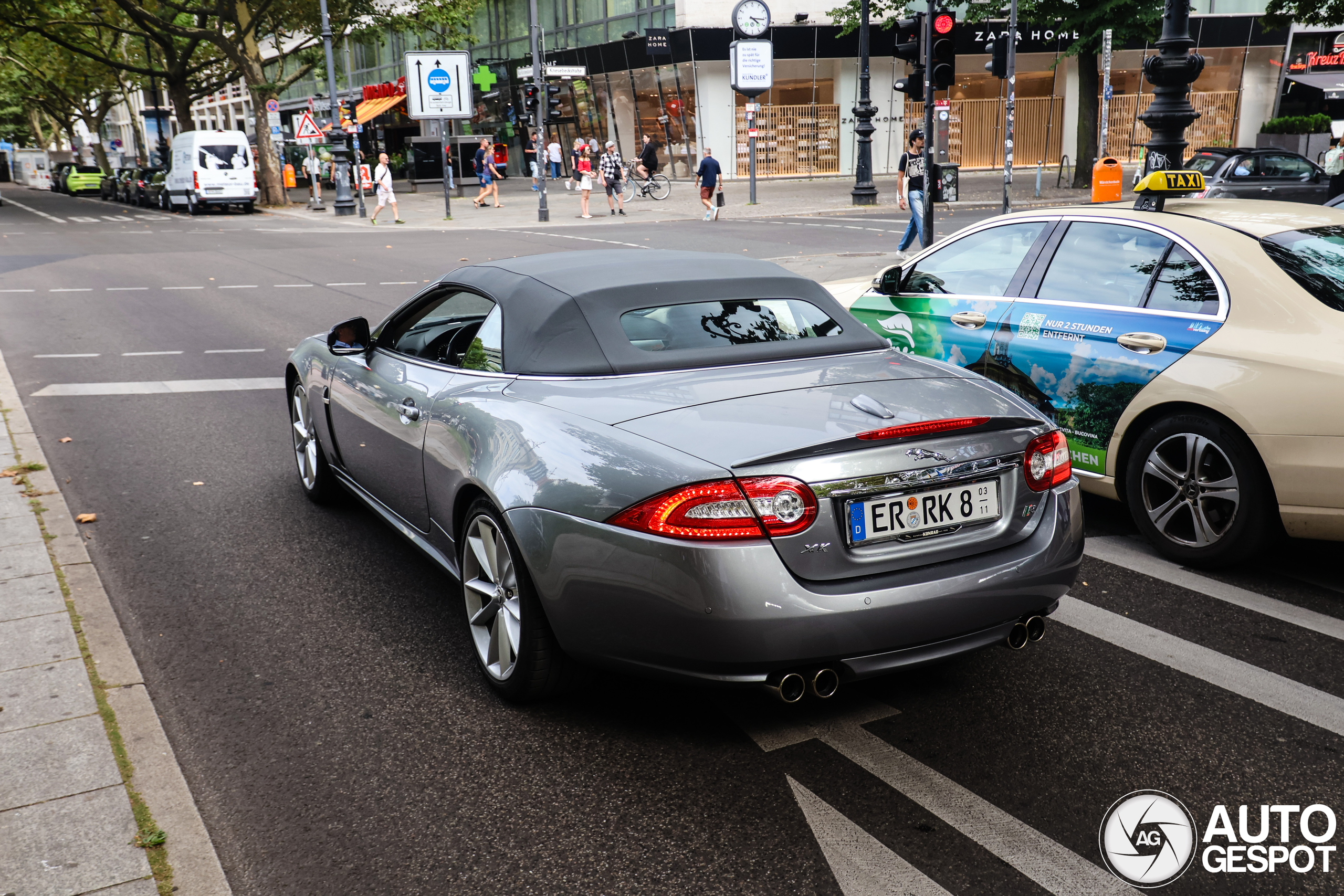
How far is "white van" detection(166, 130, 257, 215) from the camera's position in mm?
38531

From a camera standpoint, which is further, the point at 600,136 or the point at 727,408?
the point at 600,136

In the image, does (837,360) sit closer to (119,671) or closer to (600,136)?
(119,671)

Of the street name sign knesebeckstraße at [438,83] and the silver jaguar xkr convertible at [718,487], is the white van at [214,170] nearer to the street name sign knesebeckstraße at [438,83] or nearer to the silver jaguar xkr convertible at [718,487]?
the street name sign knesebeckstraße at [438,83]

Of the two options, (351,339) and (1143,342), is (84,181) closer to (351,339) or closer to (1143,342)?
(351,339)

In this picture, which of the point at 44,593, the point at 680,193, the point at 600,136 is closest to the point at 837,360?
the point at 44,593

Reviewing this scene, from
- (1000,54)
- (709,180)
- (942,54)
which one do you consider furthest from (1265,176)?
(709,180)

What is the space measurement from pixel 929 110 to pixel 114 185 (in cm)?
4749

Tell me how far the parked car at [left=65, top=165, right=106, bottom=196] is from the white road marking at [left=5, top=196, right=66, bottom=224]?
3.20 metres

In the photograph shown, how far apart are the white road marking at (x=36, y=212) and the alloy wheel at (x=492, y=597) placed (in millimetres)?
37421

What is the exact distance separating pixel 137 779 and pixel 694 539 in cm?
176

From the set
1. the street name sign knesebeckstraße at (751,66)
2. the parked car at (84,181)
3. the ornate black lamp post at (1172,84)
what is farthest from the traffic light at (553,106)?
the ornate black lamp post at (1172,84)

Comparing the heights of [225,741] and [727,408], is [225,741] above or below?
below

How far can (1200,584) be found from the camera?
4.79 meters

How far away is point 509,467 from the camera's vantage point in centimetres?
358
